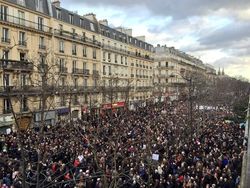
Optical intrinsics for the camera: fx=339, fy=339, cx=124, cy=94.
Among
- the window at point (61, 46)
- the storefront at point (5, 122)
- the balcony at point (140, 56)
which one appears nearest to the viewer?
the storefront at point (5, 122)

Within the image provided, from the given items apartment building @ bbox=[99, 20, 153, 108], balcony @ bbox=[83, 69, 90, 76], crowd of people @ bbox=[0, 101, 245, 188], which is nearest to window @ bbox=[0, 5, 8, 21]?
crowd of people @ bbox=[0, 101, 245, 188]

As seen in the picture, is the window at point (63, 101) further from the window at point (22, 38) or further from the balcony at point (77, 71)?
the window at point (22, 38)

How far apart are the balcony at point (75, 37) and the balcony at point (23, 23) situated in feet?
6.35

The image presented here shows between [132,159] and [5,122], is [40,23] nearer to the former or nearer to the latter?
[5,122]

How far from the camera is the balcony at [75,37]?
47.4 m

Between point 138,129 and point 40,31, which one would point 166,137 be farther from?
point 40,31

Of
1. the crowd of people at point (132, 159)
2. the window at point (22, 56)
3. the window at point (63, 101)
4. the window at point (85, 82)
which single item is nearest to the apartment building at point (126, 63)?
the window at point (85, 82)

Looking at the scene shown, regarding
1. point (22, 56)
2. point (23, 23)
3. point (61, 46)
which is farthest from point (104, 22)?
point (22, 56)

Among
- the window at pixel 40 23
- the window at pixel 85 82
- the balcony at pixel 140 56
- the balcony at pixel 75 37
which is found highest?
the window at pixel 40 23

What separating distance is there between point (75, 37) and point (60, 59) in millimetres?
5765

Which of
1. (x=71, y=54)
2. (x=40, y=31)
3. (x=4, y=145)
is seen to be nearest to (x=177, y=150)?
(x=4, y=145)

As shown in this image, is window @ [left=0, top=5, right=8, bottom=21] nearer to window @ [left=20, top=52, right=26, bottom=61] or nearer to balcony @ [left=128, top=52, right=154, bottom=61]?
window @ [left=20, top=52, right=26, bottom=61]

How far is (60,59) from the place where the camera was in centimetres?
Result: 4759

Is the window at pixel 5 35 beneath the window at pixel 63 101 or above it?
above
